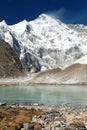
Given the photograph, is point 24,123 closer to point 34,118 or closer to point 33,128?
point 33,128

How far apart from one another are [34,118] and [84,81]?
511ft

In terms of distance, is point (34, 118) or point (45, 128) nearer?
point (45, 128)

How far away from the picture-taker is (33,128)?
29.1 m

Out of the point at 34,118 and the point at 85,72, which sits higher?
the point at 85,72

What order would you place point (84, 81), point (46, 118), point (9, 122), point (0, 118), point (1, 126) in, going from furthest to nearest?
point (84, 81) < point (46, 118) < point (0, 118) < point (9, 122) < point (1, 126)

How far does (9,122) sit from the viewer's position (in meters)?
30.6

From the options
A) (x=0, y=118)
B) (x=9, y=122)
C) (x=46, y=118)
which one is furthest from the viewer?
(x=46, y=118)

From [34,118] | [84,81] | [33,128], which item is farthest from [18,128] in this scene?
[84,81]

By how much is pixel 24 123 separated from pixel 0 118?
2891mm

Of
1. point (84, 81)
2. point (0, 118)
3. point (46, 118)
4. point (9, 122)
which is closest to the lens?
point (9, 122)

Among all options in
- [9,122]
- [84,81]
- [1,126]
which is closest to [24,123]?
[9,122]

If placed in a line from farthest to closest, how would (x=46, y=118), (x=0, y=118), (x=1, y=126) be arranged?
(x=46, y=118) < (x=0, y=118) < (x=1, y=126)

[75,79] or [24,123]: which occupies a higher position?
[75,79]

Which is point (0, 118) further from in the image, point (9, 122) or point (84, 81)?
point (84, 81)
